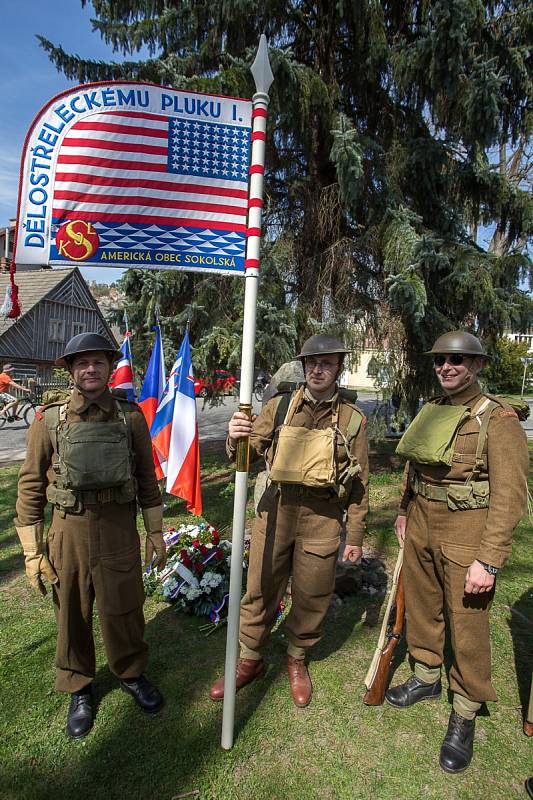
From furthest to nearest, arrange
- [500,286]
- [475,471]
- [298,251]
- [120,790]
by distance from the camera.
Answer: [298,251] < [500,286] < [475,471] < [120,790]

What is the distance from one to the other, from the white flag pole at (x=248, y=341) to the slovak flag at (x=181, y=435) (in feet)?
8.51

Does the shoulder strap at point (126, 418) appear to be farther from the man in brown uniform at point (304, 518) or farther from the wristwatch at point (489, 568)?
the wristwatch at point (489, 568)

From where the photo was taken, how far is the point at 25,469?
2.66m

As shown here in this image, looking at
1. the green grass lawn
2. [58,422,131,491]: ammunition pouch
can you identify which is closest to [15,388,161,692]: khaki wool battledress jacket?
[58,422,131,491]: ammunition pouch

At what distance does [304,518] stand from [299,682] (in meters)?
1.06

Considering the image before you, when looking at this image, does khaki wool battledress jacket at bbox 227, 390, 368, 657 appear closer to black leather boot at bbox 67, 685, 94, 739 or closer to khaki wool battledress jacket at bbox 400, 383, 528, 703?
khaki wool battledress jacket at bbox 400, 383, 528, 703

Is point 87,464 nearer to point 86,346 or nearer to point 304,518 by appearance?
point 86,346

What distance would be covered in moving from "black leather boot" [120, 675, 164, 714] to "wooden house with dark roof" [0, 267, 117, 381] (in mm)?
24921

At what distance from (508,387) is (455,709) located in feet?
117

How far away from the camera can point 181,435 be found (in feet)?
16.9

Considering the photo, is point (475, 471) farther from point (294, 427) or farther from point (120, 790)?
point (120, 790)

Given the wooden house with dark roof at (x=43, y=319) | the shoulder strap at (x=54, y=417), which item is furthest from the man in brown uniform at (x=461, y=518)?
the wooden house with dark roof at (x=43, y=319)

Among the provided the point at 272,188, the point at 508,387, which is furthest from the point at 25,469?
the point at 508,387

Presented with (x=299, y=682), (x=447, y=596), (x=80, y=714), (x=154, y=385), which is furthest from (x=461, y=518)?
(x=154, y=385)
